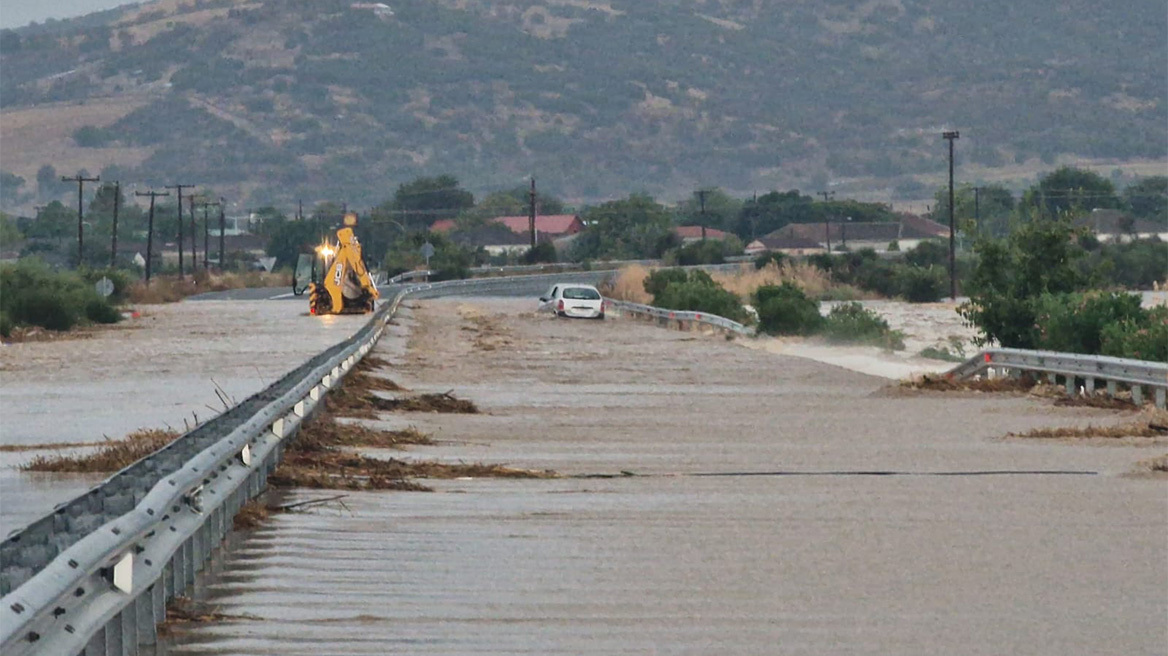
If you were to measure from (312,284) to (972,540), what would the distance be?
6030cm

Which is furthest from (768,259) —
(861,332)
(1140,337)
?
(1140,337)

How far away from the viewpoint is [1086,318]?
35750 mm

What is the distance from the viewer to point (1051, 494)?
17.4 meters

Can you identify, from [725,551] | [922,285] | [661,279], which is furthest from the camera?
[922,285]

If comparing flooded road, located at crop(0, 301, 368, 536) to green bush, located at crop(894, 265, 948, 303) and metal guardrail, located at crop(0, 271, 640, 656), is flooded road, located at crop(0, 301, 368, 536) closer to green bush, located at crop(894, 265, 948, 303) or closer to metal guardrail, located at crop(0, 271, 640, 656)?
metal guardrail, located at crop(0, 271, 640, 656)

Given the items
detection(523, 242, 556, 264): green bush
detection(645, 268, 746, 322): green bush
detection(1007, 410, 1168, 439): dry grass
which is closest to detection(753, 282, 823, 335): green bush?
detection(645, 268, 746, 322): green bush

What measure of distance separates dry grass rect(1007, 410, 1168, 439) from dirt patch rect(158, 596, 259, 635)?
46.0 ft

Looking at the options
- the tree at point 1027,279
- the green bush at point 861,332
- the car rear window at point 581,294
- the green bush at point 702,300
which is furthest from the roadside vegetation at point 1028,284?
the car rear window at point 581,294

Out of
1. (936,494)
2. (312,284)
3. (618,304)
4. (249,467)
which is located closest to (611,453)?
(936,494)

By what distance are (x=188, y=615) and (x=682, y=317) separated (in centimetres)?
5587

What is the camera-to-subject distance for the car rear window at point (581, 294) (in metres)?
75.4

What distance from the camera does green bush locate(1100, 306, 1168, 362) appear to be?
3133 centimetres

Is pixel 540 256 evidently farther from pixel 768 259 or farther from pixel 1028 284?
pixel 1028 284

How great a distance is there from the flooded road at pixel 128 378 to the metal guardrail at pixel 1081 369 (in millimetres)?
10485
